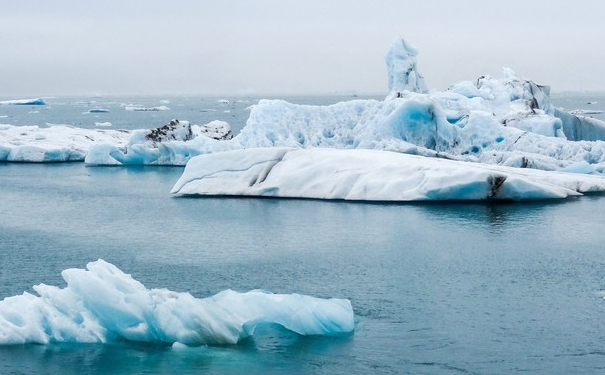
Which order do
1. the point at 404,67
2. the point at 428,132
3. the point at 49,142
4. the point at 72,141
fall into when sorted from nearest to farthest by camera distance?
1. the point at 428,132
2. the point at 404,67
3. the point at 49,142
4. the point at 72,141

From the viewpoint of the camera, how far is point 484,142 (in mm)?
26219

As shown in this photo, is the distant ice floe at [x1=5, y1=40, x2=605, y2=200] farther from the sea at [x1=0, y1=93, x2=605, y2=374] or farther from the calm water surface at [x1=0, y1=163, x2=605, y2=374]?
the calm water surface at [x1=0, y1=163, x2=605, y2=374]

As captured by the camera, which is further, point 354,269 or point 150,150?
point 150,150

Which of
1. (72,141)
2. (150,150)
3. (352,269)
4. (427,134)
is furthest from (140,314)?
(72,141)

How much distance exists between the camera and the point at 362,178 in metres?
19.8

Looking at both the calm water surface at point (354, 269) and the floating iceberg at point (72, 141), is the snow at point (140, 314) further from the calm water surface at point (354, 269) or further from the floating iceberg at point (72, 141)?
the floating iceberg at point (72, 141)

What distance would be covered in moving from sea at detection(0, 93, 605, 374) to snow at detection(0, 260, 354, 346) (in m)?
0.15

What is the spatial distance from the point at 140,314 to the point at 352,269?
456cm

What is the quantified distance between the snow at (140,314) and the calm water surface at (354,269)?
0.17 metres

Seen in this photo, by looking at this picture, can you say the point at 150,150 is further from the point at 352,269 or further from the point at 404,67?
the point at 352,269

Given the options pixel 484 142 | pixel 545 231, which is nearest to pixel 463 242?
pixel 545 231

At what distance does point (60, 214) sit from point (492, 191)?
32.5ft

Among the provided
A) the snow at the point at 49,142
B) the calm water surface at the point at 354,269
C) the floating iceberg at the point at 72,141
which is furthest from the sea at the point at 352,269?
the snow at the point at 49,142

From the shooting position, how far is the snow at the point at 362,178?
62.8 feet
